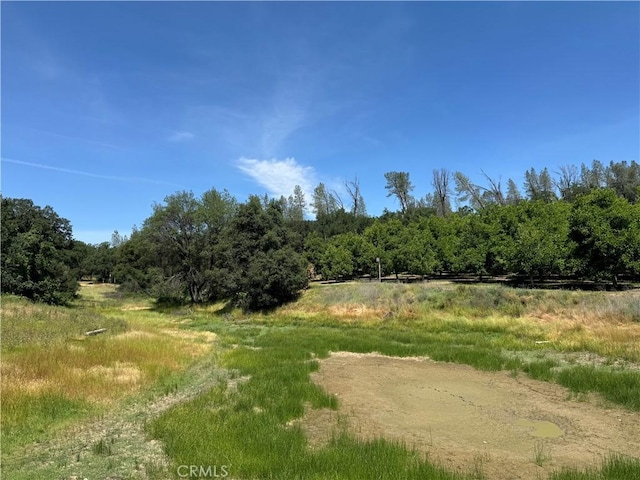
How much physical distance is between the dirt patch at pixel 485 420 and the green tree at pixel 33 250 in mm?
42694

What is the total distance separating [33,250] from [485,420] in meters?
50.7

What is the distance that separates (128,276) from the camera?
94375 mm

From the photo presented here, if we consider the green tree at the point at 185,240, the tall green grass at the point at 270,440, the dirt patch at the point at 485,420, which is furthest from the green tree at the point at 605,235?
the green tree at the point at 185,240

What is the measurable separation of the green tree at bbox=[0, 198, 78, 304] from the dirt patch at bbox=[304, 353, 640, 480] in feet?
140

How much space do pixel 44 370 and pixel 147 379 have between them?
3.40 m

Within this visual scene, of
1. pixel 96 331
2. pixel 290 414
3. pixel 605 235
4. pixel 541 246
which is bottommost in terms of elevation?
pixel 290 414

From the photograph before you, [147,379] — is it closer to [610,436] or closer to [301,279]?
[610,436]

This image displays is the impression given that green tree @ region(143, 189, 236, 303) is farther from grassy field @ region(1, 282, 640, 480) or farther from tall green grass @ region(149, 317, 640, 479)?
tall green grass @ region(149, 317, 640, 479)

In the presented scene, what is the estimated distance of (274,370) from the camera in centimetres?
1745

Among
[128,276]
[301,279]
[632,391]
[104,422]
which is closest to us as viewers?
[104,422]

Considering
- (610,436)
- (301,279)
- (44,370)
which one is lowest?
(610,436)

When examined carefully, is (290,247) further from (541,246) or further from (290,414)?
(290,414)

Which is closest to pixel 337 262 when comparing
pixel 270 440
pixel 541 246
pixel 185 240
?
pixel 185 240

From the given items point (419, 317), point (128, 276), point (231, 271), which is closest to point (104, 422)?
point (419, 317)
